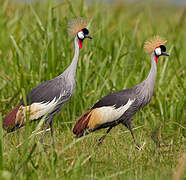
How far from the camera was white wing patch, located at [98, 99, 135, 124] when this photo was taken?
14.0 feet

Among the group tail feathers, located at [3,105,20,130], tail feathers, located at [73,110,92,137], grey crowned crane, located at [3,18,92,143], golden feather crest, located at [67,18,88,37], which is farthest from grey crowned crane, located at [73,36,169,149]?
golden feather crest, located at [67,18,88,37]

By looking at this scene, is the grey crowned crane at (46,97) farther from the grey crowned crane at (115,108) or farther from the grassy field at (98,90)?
the grey crowned crane at (115,108)

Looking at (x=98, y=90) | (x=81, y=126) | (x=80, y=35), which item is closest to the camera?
(x=81, y=126)

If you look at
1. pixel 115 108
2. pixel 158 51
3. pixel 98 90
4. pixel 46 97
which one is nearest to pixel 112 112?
pixel 115 108

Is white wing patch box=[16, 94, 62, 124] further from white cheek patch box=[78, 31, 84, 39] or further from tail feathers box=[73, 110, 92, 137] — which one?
white cheek patch box=[78, 31, 84, 39]

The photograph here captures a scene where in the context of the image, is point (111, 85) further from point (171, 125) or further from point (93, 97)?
point (171, 125)

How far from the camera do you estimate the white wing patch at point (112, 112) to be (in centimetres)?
426

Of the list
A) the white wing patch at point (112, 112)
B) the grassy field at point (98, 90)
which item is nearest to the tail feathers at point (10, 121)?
the grassy field at point (98, 90)

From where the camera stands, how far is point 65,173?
305 cm

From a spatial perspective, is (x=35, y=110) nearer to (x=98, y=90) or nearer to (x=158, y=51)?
(x=98, y=90)

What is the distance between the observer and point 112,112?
4.29 m

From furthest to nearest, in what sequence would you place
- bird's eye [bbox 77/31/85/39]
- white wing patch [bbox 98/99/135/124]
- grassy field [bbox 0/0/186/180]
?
bird's eye [bbox 77/31/85/39] < white wing patch [bbox 98/99/135/124] < grassy field [bbox 0/0/186/180]

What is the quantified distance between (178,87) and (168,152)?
2.08 metres

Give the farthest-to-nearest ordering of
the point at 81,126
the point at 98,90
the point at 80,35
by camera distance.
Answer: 1. the point at 98,90
2. the point at 80,35
3. the point at 81,126
